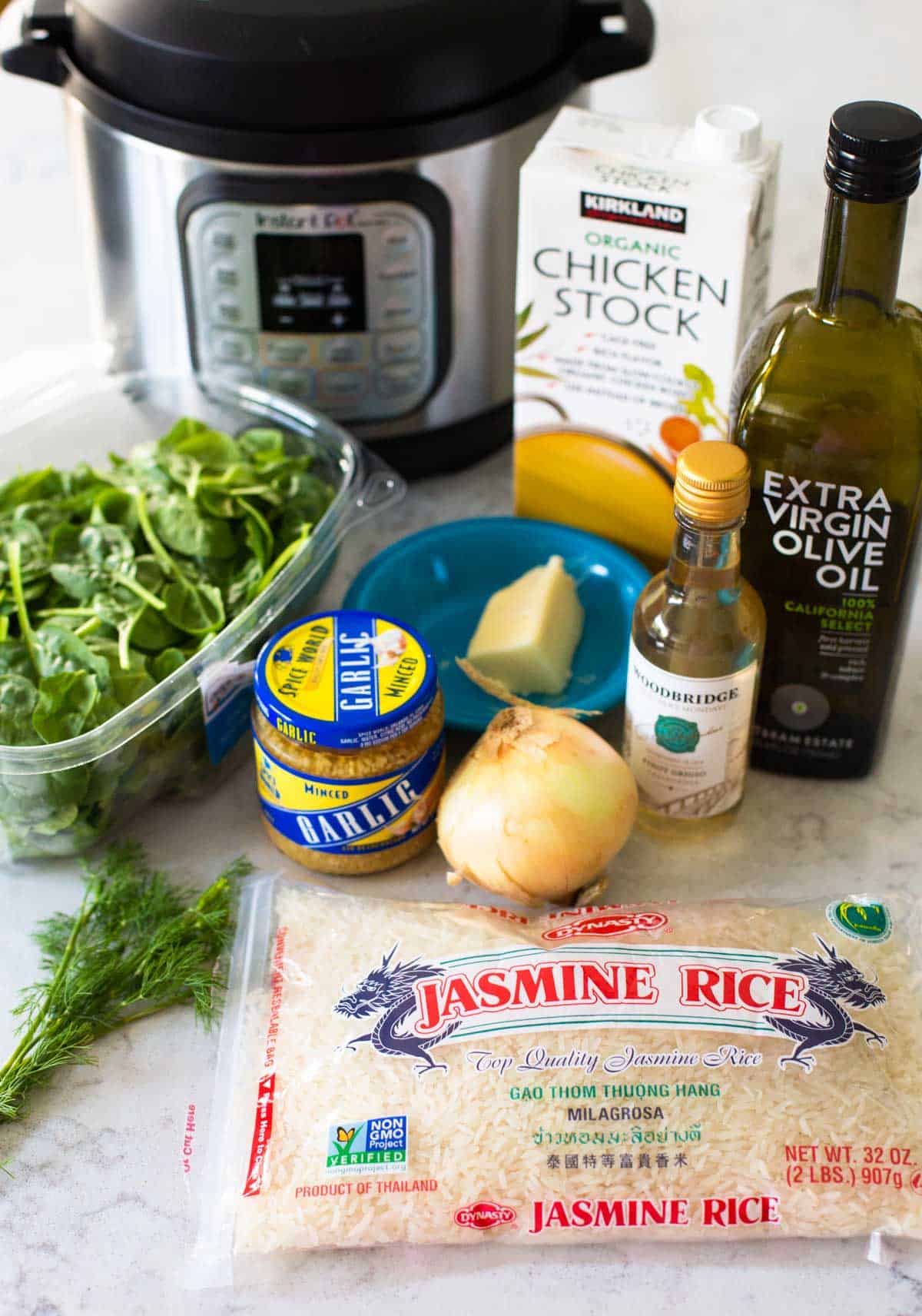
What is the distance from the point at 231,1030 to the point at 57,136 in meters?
1.18

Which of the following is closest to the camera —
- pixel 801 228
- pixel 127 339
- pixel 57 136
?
pixel 127 339

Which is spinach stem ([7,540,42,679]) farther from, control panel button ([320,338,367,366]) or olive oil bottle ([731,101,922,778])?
olive oil bottle ([731,101,922,778])

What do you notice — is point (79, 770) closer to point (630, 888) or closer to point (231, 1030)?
point (231, 1030)

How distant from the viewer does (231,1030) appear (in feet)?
2.67

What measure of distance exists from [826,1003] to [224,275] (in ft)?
2.25

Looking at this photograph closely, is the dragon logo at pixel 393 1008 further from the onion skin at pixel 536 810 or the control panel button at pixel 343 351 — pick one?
the control panel button at pixel 343 351

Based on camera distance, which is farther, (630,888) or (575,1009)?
(630,888)

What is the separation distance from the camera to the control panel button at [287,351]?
112 cm

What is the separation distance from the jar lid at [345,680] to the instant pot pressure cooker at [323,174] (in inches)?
11.8

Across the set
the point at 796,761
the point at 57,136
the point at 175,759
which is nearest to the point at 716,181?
the point at 796,761

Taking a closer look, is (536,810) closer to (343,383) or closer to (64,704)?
(64,704)

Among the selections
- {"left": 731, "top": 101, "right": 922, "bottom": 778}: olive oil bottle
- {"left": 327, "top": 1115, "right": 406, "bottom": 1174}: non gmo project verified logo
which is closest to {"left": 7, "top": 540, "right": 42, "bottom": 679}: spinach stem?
{"left": 327, "top": 1115, "right": 406, "bottom": 1174}: non gmo project verified logo

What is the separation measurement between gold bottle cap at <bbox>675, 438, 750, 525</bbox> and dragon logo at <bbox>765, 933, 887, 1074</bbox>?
26cm

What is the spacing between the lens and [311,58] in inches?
38.5
